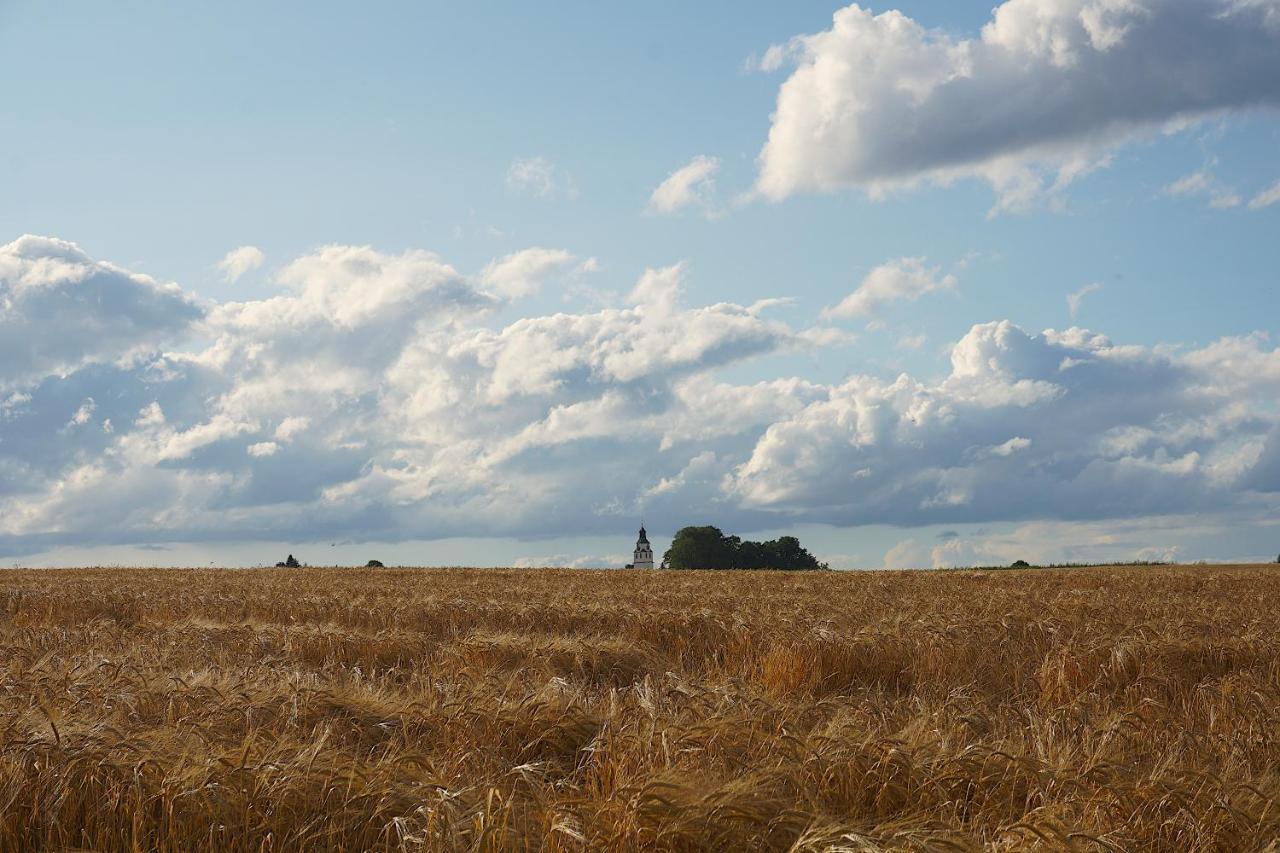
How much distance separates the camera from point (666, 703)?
634 cm

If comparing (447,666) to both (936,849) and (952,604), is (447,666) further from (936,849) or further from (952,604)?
(952,604)

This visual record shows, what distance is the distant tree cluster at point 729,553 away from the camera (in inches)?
3346

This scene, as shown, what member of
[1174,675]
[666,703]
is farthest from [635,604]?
[666,703]

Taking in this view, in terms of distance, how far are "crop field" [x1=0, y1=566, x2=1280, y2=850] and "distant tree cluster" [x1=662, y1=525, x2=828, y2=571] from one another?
7438cm

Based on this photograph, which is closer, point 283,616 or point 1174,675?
point 1174,675

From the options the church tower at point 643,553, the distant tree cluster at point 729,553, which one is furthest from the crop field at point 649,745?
the church tower at point 643,553

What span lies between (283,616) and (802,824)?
13678 mm

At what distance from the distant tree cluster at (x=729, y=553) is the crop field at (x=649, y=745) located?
74.4m

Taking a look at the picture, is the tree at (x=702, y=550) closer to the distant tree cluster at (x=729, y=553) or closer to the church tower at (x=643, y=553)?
the distant tree cluster at (x=729, y=553)

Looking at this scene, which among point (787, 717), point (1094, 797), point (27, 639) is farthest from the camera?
point (27, 639)

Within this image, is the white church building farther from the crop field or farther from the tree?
the crop field

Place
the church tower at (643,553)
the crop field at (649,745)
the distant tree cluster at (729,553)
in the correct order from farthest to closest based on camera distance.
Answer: the church tower at (643,553) → the distant tree cluster at (729,553) → the crop field at (649,745)

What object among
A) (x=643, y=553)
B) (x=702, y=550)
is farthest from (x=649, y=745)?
(x=643, y=553)

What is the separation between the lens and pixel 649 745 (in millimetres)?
4758
